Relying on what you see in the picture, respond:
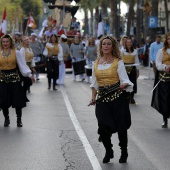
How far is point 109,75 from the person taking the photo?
32.2 ft

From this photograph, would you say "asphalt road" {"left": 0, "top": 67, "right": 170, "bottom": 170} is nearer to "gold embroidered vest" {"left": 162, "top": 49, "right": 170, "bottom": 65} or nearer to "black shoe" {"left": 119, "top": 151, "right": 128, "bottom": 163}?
"black shoe" {"left": 119, "top": 151, "right": 128, "bottom": 163}

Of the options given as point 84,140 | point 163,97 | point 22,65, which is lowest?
point 84,140

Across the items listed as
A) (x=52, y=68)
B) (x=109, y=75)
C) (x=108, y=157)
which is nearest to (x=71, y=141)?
(x=108, y=157)

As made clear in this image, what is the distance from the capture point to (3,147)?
1135 cm

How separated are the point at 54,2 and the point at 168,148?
121ft

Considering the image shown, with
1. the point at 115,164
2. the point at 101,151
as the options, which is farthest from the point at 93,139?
the point at 115,164

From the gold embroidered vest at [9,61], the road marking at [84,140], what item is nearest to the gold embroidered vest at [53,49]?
the road marking at [84,140]

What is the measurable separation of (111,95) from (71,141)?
2355 mm

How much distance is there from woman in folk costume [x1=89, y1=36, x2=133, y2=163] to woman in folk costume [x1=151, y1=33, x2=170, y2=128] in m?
4.07

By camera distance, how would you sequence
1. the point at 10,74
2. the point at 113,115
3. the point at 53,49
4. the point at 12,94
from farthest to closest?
the point at 53,49
the point at 12,94
the point at 10,74
the point at 113,115

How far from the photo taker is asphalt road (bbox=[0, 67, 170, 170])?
9898 millimetres

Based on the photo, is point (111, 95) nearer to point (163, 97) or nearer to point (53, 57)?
point (163, 97)

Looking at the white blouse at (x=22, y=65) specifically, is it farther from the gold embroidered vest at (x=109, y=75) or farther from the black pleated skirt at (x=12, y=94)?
the gold embroidered vest at (x=109, y=75)

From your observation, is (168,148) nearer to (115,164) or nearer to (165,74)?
(115,164)
